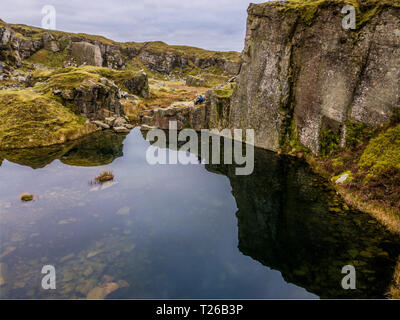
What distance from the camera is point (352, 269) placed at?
12.7 meters

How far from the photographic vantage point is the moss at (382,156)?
18516 millimetres

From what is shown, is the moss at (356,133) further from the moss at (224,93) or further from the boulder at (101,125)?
the boulder at (101,125)

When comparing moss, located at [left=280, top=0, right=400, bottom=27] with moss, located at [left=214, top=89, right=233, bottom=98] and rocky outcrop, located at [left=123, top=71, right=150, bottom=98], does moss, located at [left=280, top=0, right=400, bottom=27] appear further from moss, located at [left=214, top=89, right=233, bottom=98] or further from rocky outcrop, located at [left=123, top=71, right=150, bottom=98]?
rocky outcrop, located at [left=123, top=71, right=150, bottom=98]

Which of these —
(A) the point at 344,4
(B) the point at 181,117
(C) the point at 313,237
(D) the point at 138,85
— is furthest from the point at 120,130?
(C) the point at 313,237

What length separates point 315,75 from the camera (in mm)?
29562

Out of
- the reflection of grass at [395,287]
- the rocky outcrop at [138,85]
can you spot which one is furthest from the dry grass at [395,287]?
the rocky outcrop at [138,85]

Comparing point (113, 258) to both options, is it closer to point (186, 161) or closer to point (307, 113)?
point (186, 161)

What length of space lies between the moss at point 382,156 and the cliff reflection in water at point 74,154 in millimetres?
28721

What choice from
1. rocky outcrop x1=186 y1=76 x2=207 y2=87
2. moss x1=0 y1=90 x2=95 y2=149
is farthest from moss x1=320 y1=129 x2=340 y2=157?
rocky outcrop x1=186 y1=76 x2=207 y2=87

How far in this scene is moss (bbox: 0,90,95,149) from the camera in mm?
37594

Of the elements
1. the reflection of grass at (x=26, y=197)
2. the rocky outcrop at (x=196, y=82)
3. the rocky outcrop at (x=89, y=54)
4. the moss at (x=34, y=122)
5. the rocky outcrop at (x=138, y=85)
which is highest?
the rocky outcrop at (x=89, y=54)

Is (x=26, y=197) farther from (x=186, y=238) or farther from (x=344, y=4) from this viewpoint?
(x=344, y=4)

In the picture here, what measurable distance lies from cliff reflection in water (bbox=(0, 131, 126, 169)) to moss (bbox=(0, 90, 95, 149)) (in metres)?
2.29

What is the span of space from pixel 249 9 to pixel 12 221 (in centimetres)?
4095
